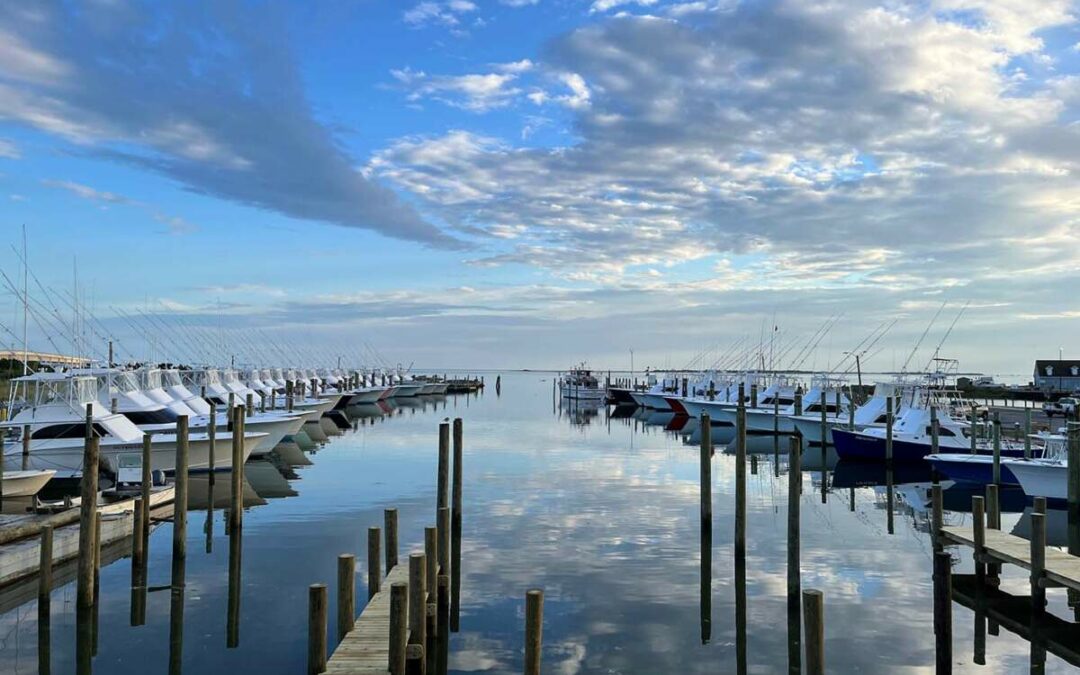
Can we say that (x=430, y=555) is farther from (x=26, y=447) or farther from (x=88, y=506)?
(x=26, y=447)

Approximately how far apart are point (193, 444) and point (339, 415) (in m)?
47.8

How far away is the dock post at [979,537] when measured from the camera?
16.8m

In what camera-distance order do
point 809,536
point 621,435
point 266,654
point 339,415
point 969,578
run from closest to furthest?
point 266,654, point 969,578, point 809,536, point 621,435, point 339,415

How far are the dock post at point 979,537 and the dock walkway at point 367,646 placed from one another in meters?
11.5

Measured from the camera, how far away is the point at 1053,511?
2889 centimetres

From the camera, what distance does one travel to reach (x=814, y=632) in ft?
33.2

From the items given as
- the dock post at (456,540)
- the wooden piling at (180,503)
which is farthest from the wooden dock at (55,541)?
the dock post at (456,540)

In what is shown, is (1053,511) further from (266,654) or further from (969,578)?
(266,654)

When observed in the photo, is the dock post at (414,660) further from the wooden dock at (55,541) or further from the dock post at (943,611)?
the wooden dock at (55,541)

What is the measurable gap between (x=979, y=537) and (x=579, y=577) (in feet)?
27.2

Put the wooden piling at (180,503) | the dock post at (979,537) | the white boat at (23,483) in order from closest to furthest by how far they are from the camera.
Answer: the dock post at (979,537) < the wooden piling at (180,503) < the white boat at (23,483)

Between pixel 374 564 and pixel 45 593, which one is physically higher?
pixel 374 564

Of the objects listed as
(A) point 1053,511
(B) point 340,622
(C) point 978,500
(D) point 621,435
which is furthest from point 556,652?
(D) point 621,435

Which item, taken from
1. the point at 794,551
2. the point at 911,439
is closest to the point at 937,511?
the point at 794,551
